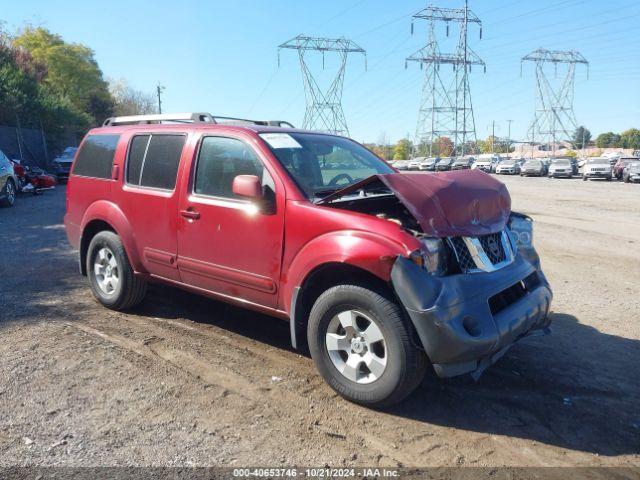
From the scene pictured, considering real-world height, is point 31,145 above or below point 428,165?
above

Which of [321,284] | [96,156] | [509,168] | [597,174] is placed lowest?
[597,174]

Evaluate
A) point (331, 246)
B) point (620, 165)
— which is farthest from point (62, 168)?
point (620, 165)

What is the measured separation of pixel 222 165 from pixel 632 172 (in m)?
34.4

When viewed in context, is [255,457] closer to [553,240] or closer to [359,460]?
[359,460]

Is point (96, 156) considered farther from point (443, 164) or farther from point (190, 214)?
point (443, 164)

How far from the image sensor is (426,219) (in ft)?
11.5

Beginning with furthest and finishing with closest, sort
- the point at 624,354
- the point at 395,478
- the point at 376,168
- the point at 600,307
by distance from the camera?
the point at 600,307, the point at 376,168, the point at 624,354, the point at 395,478

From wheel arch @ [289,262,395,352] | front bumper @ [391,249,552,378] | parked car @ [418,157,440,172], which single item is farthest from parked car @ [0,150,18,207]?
parked car @ [418,157,440,172]

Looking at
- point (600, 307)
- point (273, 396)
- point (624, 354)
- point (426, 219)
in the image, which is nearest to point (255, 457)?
point (273, 396)

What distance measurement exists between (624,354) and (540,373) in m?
0.97

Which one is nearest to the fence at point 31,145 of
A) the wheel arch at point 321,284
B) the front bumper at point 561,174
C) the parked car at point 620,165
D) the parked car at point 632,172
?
the wheel arch at point 321,284

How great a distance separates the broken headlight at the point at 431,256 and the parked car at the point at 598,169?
1476 inches

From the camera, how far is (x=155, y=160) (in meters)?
5.09

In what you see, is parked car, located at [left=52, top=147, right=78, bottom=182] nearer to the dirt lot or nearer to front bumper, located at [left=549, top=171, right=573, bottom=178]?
the dirt lot
